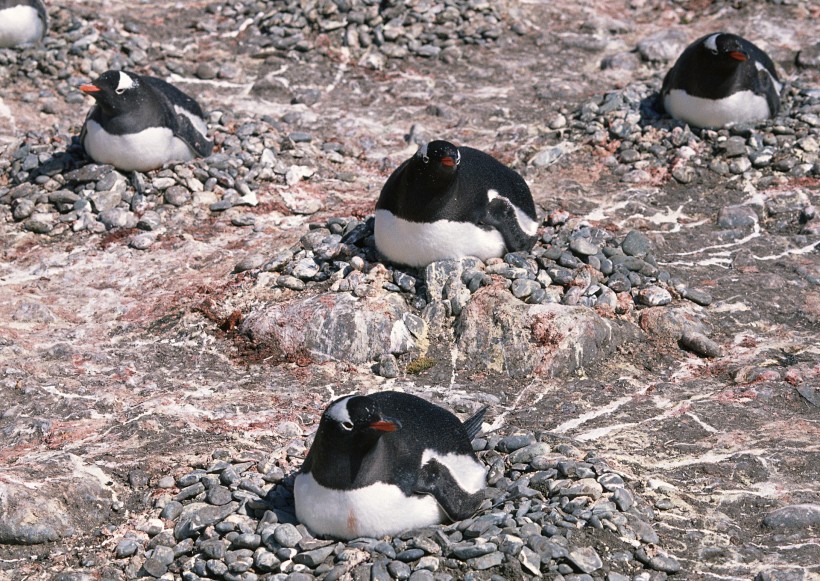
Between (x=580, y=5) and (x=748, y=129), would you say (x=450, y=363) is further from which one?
(x=580, y=5)

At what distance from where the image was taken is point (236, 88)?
551 inches

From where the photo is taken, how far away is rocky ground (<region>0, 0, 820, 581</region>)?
6.27 m

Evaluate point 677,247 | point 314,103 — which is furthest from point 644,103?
point 314,103

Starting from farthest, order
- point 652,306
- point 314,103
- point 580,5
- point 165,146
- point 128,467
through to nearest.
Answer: point 580,5 < point 314,103 < point 165,146 < point 652,306 < point 128,467

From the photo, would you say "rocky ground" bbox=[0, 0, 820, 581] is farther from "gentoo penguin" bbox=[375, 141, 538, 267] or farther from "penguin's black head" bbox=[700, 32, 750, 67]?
"penguin's black head" bbox=[700, 32, 750, 67]

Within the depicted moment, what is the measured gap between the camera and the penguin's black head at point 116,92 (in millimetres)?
10992

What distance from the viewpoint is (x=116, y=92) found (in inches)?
433

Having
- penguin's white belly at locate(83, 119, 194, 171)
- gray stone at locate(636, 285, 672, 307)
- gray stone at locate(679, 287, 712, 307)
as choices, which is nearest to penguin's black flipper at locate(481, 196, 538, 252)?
gray stone at locate(636, 285, 672, 307)

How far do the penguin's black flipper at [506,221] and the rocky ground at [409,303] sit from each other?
251 millimetres

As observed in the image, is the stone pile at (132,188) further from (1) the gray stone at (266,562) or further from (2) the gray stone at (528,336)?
(1) the gray stone at (266,562)

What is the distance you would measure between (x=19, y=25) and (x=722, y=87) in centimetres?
820

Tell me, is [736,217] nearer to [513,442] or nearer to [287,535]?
[513,442]

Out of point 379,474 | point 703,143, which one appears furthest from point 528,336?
point 703,143

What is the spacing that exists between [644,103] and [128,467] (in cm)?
760
